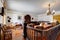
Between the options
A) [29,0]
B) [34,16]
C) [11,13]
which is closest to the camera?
[29,0]

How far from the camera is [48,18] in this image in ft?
42.7

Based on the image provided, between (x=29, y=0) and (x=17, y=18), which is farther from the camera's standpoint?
(x=17, y=18)

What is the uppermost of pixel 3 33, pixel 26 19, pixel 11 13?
pixel 11 13

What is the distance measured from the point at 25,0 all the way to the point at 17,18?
673 centimetres

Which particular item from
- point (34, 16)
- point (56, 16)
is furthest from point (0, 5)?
point (34, 16)

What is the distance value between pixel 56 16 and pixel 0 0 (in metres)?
7.61

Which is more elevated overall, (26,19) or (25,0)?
(25,0)

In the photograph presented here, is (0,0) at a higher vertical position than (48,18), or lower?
higher

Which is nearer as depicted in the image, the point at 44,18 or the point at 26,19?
the point at 26,19

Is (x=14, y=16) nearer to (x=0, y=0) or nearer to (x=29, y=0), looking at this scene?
(x=29, y=0)

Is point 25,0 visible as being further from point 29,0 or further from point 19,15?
point 19,15

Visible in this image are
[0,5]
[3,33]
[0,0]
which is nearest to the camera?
[3,33]

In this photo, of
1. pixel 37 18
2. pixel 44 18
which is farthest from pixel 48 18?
pixel 37 18

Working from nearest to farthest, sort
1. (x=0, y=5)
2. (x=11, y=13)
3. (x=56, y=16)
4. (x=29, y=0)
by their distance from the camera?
(x=0, y=5), (x=29, y=0), (x=56, y=16), (x=11, y=13)
